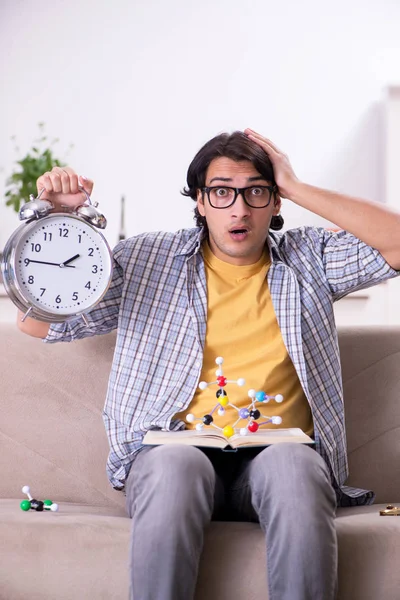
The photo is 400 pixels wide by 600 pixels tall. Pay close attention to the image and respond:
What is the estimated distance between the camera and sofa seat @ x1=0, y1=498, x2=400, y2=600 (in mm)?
1639

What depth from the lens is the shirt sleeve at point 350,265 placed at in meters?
2.00

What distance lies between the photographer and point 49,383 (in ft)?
7.22

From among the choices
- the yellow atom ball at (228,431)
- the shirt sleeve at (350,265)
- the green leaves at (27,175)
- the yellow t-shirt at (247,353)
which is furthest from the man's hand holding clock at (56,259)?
the green leaves at (27,175)

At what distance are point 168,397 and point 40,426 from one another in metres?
0.42

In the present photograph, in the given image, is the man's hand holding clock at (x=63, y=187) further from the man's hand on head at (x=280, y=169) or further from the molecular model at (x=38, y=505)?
the molecular model at (x=38, y=505)

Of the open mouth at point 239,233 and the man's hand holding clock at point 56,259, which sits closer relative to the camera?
the man's hand holding clock at point 56,259

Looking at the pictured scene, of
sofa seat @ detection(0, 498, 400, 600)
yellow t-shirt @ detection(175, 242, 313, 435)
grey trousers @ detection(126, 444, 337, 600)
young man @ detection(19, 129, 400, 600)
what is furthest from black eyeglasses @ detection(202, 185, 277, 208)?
sofa seat @ detection(0, 498, 400, 600)

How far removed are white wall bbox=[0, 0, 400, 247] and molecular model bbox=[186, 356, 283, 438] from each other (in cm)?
280

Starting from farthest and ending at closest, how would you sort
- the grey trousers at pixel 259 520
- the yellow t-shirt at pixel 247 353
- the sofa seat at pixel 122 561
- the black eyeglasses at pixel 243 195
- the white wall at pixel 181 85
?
the white wall at pixel 181 85
the black eyeglasses at pixel 243 195
the yellow t-shirt at pixel 247 353
the sofa seat at pixel 122 561
the grey trousers at pixel 259 520

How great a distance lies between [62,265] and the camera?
186cm

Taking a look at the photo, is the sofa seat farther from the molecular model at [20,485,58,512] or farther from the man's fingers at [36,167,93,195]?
the man's fingers at [36,167,93,195]

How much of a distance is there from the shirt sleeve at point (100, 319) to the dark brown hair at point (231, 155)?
26 centimetres

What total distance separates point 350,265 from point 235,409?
0.44 m

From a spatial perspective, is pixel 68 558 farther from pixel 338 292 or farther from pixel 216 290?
pixel 338 292
